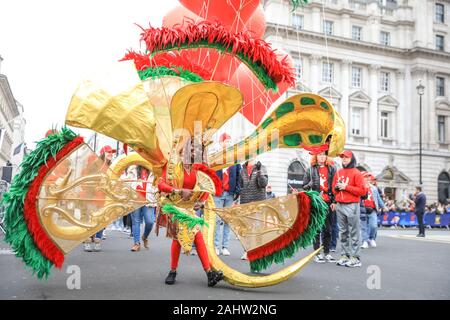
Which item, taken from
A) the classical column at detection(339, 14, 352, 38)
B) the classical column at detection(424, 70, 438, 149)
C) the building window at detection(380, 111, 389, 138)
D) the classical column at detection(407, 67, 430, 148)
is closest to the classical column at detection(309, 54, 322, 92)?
the classical column at detection(339, 14, 352, 38)

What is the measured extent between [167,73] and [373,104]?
36.1 m

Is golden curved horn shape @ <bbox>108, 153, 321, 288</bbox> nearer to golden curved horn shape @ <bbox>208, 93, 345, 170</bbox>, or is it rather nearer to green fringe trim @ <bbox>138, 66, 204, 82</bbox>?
golden curved horn shape @ <bbox>208, 93, 345, 170</bbox>

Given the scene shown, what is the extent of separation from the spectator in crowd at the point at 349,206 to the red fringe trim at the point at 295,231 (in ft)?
6.57

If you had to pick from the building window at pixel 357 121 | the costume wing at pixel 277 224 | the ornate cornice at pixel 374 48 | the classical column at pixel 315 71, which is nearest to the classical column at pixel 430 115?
the ornate cornice at pixel 374 48

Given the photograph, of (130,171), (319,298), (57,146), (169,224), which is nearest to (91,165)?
(57,146)

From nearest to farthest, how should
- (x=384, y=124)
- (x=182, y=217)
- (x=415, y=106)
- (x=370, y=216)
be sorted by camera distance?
(x=182, y=217) < (x=370, y=216) < (x=415, y=106) < (x=384, y=124)

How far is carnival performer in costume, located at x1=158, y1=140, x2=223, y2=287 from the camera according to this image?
16.5 ft

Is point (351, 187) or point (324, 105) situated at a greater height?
point (324, 105)

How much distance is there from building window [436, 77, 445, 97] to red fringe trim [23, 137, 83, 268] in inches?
1686

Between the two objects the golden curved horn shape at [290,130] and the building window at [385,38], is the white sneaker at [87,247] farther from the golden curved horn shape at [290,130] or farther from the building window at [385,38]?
the building window at [385,38]

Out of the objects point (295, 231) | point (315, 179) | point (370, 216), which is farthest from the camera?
point (370, 216)

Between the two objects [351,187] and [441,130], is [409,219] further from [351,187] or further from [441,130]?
[441,130]

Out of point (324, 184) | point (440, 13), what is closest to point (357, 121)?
point (440, 13)

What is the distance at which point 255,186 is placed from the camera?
7957mm
